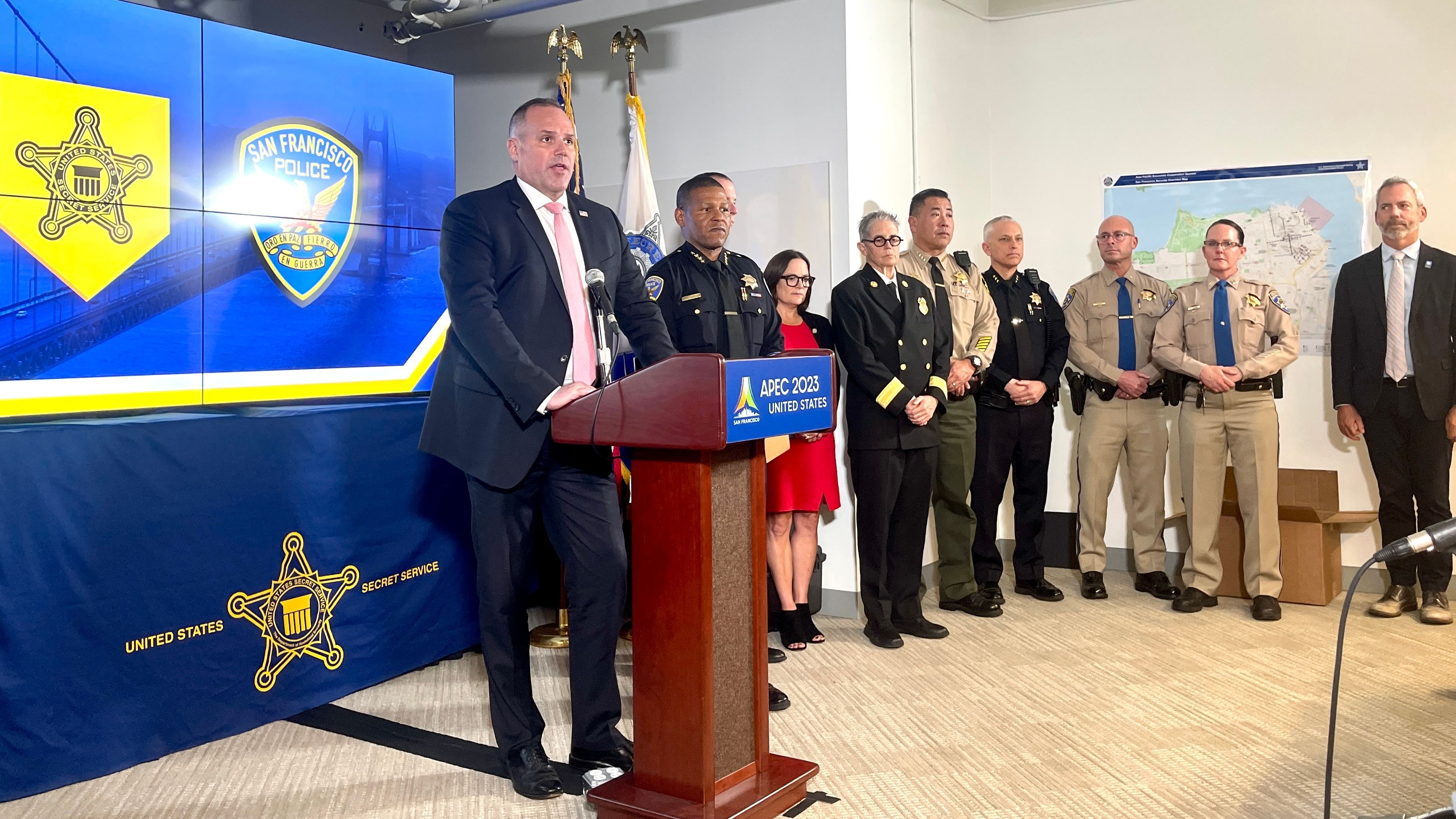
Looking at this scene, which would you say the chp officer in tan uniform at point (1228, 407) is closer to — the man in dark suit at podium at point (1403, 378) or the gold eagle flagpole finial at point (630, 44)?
the man in dark suit at podium at point (1403, 378)

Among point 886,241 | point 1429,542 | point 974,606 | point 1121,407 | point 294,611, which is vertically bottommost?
point 974,606

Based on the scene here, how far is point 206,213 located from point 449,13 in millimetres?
2256

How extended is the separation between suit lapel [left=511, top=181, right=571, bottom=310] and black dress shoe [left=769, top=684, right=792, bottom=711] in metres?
1.49

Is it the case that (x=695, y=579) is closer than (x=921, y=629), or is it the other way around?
(x=695, y=579)

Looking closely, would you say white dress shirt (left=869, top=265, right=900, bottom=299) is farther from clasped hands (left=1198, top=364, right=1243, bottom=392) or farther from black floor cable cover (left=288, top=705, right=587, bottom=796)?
black floor cable cover (left=288, top=705, right=587, bottom=796)

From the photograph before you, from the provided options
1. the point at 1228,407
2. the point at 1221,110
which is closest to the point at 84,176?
the point at 1228,407

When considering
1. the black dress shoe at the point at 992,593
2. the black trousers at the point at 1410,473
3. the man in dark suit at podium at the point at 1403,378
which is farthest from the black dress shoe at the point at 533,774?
the black trousers at the point at 1410,473

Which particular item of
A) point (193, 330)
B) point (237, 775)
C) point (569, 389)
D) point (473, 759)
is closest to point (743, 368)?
point (569, 389)

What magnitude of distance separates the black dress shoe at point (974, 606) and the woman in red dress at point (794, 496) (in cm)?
73

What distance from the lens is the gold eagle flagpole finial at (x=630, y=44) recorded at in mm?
4961

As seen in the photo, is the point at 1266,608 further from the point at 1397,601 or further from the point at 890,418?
the point at 890,418

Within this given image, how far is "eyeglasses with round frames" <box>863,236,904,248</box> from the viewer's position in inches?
168

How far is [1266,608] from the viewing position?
14.8 feet

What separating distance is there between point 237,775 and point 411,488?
1128 millimetres
